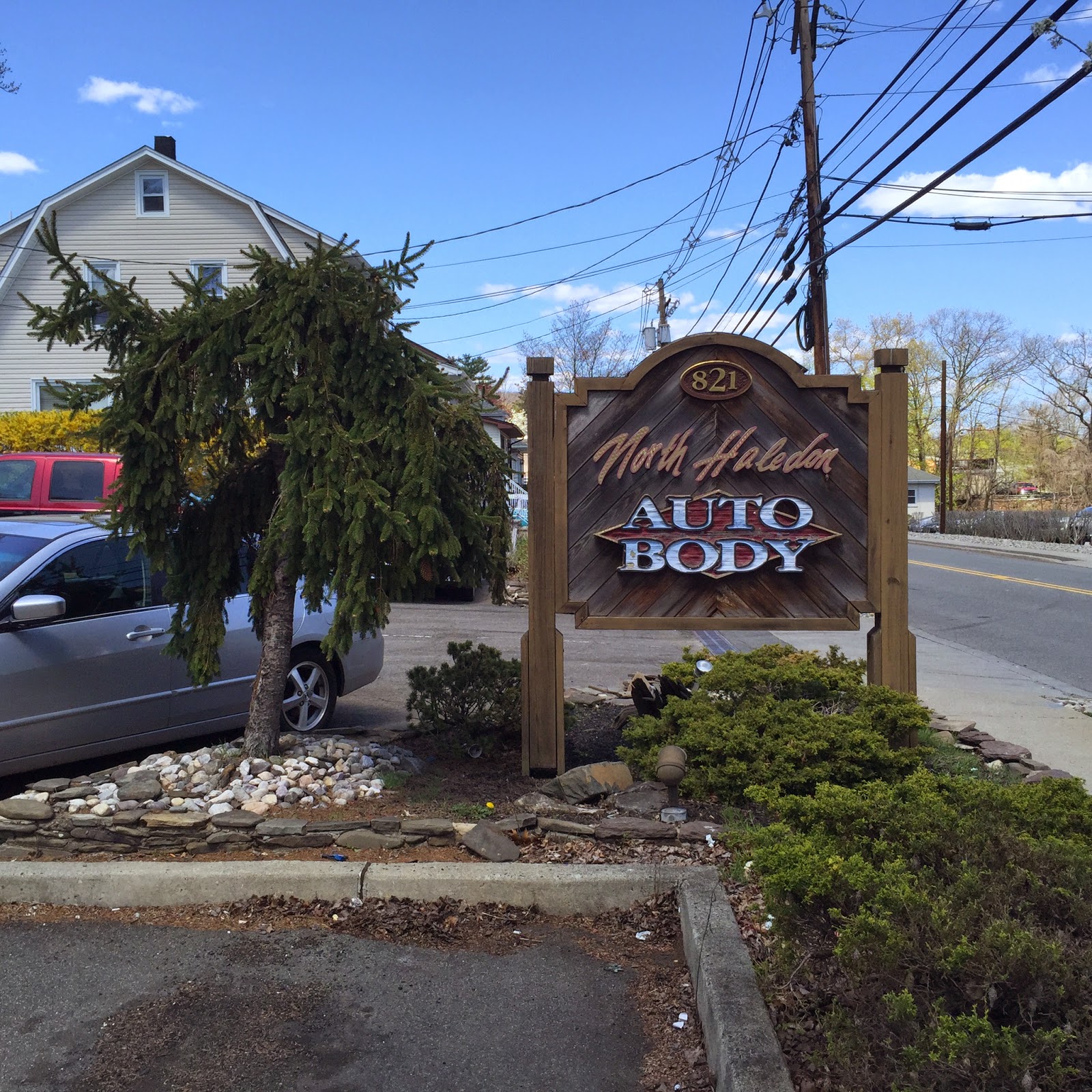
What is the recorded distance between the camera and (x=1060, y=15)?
8039mm

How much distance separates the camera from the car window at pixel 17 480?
1245cm

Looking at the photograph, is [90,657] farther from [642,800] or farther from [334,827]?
[642,800]

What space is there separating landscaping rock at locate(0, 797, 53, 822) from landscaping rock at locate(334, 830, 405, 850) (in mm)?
1448

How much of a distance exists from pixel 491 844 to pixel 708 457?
8.54 ft

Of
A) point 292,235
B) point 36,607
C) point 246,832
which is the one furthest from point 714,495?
point 292,235

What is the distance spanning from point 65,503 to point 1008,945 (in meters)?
12.1

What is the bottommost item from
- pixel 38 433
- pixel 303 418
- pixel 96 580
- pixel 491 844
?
pixel 491 844

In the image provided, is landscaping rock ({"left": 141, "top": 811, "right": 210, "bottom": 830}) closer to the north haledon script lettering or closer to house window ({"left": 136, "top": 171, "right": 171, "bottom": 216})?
the north haledon script lettering

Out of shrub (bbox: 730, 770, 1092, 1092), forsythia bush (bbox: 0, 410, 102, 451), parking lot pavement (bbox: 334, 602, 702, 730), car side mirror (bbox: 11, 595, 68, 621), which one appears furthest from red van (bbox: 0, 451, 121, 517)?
shrub (bbox: 730, 770, 1092, 1092)

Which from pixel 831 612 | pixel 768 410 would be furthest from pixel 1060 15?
pixel 831 612

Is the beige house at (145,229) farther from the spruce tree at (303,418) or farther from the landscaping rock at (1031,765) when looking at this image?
the landscaping rock at (1031,765)

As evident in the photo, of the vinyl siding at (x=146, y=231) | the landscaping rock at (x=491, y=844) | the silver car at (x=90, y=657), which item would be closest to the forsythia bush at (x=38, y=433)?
the vinyl siding at (x=146, y=231)

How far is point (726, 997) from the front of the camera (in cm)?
308

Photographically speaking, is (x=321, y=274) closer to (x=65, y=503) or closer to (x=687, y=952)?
(x=687, y=952)
